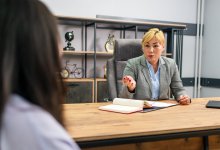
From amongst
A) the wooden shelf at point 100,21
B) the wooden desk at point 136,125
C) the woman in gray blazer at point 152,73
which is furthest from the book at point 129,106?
the wooden shelf at point 100,21

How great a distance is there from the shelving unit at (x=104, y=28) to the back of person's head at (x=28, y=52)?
299 cm

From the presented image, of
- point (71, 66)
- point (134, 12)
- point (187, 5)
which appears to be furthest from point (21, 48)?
point (187, 5)

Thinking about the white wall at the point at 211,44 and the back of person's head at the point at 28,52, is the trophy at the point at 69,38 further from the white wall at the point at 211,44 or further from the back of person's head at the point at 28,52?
the back of person's head at the point at 28,52

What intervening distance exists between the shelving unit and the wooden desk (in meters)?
2.19

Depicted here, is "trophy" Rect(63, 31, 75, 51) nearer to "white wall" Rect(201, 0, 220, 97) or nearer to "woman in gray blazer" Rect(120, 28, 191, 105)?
"woman in gray blazer" Rect(120, 28, 191, 105)

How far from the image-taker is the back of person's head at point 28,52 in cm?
53

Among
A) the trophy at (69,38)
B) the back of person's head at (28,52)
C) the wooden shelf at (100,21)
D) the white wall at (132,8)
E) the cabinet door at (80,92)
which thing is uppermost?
the white wall at (132,8)

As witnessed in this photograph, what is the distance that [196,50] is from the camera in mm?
4871

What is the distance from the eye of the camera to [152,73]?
7.50 feet

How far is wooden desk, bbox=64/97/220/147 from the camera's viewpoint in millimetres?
1124

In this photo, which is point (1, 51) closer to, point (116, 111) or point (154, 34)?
point (116, 111)

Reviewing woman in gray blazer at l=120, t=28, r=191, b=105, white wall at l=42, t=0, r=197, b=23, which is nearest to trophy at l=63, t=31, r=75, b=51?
white wall at l=42, t=0, r=197, b=23

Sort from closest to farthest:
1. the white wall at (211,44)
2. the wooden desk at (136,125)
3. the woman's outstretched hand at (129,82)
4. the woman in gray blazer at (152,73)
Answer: the wooden desk at (136,125) → the woman's outstretched hand at (129,82) → the woman in gray blazer at (152,73) → the white wall at (211,44)

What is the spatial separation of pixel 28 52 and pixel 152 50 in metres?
1.77
